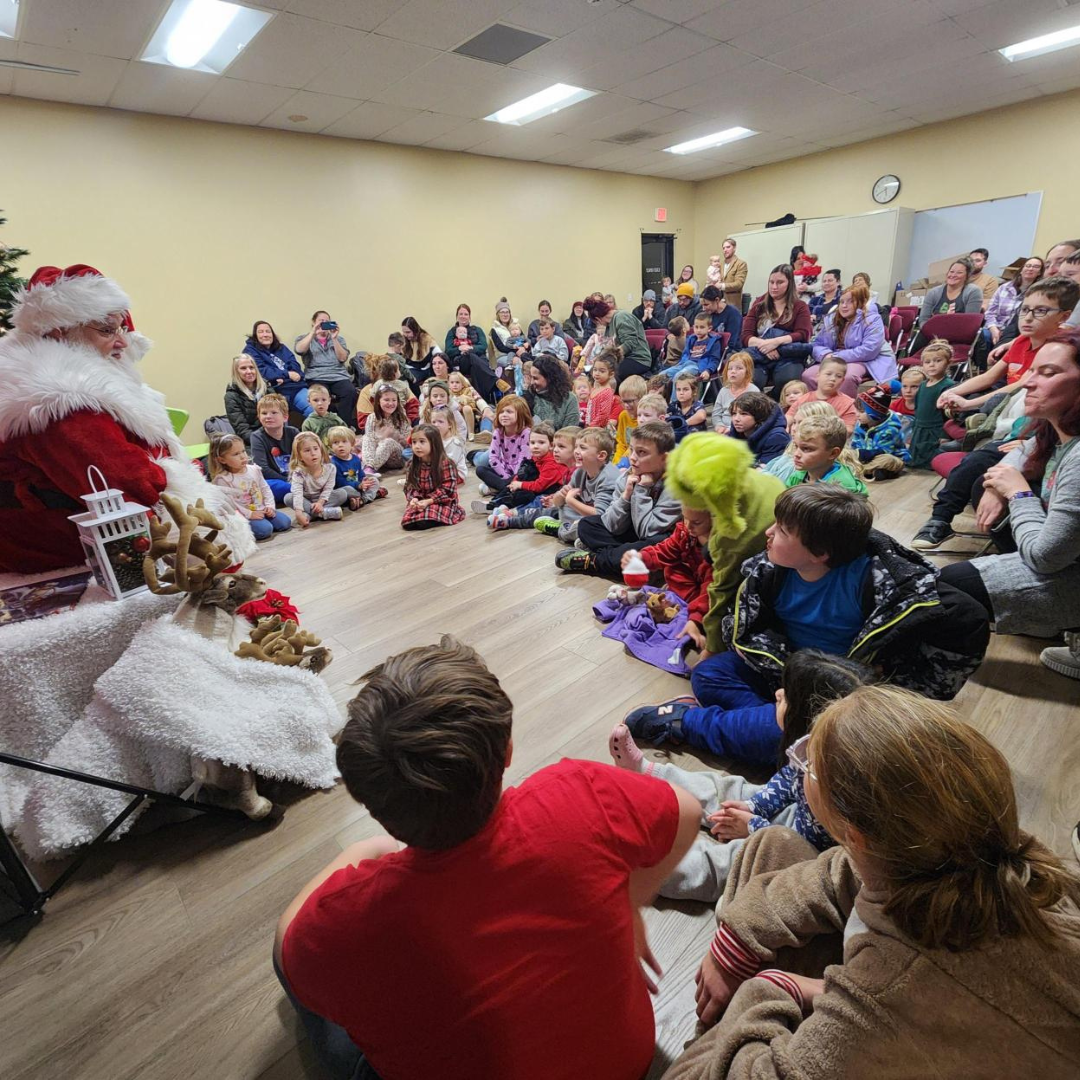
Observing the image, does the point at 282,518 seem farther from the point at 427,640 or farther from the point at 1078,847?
the point at 1078,847

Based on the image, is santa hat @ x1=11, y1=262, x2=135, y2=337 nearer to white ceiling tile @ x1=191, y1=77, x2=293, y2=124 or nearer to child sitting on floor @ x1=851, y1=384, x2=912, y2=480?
child sitting on floor @ x1=851, y1=384, x2=912, y2=480

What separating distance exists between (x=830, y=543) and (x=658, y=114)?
6.65 metres

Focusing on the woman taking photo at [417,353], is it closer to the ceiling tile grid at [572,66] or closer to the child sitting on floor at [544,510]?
the ceiling tile grid at [572,66]

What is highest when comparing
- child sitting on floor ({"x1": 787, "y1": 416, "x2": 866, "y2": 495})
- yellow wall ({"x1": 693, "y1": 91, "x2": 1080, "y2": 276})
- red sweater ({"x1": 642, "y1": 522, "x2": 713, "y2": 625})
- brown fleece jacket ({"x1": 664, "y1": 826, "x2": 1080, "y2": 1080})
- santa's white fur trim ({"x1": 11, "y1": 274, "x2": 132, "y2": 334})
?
yellow wall ({"x1": 693, "y1": 91, "x2": 1080, "y2": 276})

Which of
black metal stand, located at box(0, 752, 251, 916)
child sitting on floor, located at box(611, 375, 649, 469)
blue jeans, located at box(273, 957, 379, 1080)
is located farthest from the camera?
child sitting on floor, located at box(611, 375, 649, 469)

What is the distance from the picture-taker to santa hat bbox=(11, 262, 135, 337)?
5.24 ft

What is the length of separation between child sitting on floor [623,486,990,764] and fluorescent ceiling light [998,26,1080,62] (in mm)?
6353

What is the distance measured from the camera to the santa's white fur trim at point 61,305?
5.23 feet

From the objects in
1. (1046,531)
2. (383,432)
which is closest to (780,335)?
(383,432)

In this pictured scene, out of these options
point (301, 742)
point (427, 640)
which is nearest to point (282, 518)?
point (427, 640)

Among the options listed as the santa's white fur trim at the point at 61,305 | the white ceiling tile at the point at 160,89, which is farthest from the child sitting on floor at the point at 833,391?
the white ceiling tile at the point at 160,89

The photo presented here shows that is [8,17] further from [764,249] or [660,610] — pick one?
[764,249]

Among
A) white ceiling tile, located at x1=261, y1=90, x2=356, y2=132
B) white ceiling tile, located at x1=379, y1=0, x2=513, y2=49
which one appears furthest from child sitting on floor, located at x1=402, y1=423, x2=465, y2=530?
white ceiling tile, located at x1=261, y1=90, x2=356, y2=132

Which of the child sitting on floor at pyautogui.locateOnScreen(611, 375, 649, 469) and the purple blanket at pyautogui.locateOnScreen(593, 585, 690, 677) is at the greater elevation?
the child sitting on floor at pyautogui.locateOnScreen(611, 375, 649, 469)
